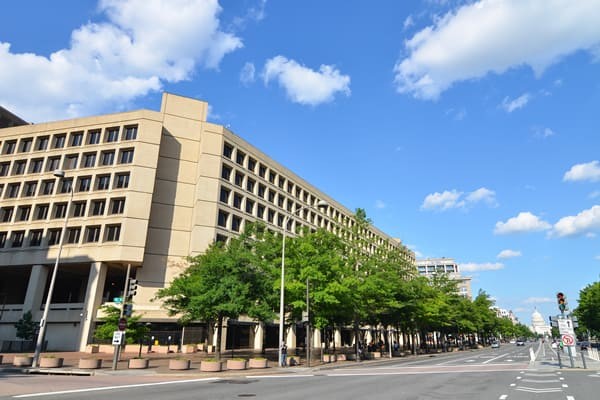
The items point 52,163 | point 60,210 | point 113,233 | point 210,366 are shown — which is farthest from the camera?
point 52,163

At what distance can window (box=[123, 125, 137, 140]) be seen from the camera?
5072cm

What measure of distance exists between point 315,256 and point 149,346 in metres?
23.5

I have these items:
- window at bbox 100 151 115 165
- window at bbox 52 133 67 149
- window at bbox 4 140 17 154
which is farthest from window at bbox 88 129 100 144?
window at bbox 4 140 17 154

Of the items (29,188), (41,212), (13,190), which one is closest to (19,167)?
(13,190)

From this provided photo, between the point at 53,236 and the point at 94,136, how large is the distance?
14.0 m

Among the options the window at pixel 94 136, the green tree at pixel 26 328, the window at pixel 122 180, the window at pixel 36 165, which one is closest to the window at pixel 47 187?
the window at pixel 36 165

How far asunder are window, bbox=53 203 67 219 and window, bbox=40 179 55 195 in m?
2.63

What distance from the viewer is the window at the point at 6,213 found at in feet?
171

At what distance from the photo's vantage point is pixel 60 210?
50250 millimetres

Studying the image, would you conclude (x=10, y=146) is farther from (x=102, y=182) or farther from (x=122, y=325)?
(x=122, y=325)

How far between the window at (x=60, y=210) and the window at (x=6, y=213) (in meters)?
Result: 7.32

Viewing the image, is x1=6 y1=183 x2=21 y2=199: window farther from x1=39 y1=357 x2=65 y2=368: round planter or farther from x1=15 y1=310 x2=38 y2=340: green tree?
x1=39 y1=357 x2=65 y2=368: round planter

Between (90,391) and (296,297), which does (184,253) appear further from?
(90,391)

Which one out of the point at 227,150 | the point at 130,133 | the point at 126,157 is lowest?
the point at 126,157
